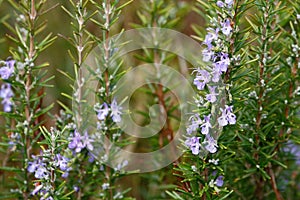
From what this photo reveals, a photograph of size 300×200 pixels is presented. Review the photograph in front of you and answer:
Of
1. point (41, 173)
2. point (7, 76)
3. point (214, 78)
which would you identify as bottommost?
point (41, 173)

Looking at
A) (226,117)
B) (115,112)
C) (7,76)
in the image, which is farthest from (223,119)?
(7,76)

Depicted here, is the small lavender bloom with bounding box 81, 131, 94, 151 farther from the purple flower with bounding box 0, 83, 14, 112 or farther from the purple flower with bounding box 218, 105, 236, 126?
the purple flower with bounding box 218, 105, 236, 126

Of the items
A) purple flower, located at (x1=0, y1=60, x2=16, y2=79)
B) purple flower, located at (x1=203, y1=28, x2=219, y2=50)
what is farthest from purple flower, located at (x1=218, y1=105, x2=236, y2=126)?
purple flower, located at (x1=0, y1=60, x2=16, y2=79)

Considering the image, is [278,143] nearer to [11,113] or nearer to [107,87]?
[107,87]

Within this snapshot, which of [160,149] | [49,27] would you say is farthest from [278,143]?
[49,27]

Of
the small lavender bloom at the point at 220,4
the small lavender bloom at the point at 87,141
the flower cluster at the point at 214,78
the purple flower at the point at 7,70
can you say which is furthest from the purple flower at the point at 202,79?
the purple flower at the point at 7,70

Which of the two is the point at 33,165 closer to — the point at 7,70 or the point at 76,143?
the point at 76,143

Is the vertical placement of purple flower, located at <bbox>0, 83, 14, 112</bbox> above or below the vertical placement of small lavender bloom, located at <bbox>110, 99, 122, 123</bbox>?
above
